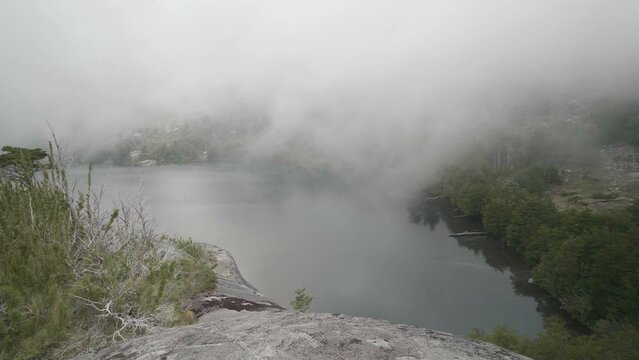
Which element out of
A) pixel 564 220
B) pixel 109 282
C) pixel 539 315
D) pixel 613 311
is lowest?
pixel 539 315

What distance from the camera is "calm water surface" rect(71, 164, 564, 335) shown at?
5197 centimetres

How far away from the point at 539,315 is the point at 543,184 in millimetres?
87239

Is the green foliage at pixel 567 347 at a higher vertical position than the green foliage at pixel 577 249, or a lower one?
lower

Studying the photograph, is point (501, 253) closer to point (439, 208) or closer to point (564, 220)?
point (564, 220)

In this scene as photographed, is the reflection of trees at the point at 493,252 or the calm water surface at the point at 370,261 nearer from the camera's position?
the calm water surface at the point at 370,261

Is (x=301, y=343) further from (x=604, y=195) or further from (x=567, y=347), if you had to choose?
(x=604, y=195)

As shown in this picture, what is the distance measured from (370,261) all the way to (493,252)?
28.5m

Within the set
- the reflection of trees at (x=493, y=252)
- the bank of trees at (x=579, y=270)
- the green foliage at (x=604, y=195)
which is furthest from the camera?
the green foliage at (x=604, y=195)

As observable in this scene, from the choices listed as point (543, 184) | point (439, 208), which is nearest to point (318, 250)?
point (439, 208)

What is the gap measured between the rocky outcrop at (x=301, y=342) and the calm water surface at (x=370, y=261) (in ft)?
62.5

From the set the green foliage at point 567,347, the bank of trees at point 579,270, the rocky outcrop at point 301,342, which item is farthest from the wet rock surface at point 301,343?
the bank of trees at point 579,270

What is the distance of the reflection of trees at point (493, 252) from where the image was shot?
52625 millimetres

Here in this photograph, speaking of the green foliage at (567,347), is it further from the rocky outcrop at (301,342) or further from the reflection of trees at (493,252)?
the rocky outcrop at (301,342)

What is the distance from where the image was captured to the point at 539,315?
50.7m
